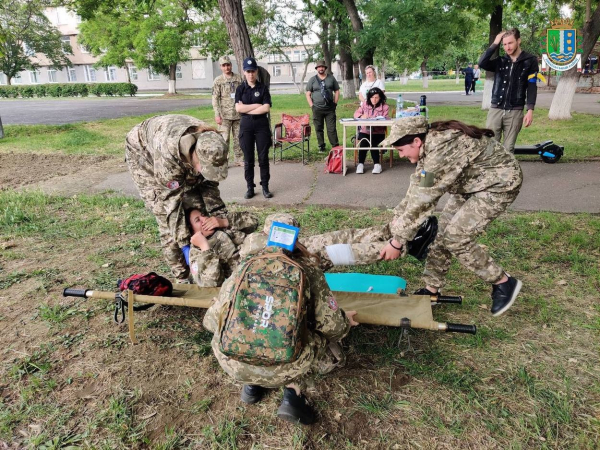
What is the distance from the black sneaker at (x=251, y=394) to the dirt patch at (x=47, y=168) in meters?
6.61

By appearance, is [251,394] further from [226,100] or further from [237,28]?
[237,28]

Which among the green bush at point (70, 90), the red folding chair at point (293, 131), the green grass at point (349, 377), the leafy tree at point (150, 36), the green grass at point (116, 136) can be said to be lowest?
the green grass at point (349, 377)

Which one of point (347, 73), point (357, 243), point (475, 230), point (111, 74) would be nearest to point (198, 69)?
point (111, 74)

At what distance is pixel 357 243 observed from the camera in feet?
11.5

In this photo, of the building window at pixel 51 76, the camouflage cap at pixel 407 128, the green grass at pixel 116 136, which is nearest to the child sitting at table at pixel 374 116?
the green grass at pixel 116 136

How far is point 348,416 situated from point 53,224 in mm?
4782

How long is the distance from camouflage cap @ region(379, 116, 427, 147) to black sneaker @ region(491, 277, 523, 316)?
1.27 meters

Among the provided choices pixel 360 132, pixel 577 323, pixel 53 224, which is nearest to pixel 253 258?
pixel 577 323

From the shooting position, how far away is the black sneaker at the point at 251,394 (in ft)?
8.21

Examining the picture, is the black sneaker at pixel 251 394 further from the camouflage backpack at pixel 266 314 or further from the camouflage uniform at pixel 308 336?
the camouflage backpack at pixel 266 314

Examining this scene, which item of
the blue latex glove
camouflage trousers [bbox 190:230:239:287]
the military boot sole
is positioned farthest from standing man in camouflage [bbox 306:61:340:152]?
the military boot sole

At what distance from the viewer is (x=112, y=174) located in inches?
329

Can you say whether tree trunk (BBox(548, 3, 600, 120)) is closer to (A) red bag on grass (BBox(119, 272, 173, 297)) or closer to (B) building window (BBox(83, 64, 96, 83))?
(A) red bag on grass (BBox(119, 272, 173, 297))

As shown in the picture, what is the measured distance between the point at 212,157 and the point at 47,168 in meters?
7.67
